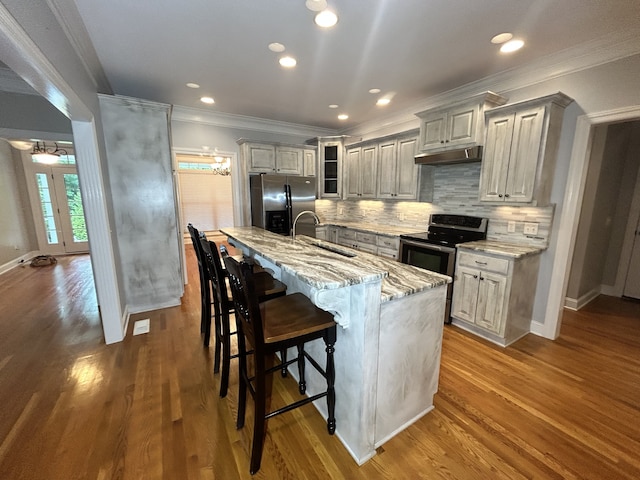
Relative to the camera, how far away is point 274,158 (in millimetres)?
4562

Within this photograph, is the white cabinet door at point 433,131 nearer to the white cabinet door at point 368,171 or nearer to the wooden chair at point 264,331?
the white cabinet door at point 368,171

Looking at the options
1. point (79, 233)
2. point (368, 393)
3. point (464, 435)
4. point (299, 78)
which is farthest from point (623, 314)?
point (79, 233)

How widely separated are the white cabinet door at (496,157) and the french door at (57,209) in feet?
25.4

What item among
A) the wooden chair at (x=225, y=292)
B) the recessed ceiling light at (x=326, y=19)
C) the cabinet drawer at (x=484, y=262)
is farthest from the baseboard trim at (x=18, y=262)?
the cabinet drawer at (x=484, y=262)

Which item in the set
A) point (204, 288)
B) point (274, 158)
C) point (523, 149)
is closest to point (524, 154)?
point (523, 149)

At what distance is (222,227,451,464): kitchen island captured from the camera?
1.33m

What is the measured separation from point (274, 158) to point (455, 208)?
2.97 metres

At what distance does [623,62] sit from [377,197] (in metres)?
2.77

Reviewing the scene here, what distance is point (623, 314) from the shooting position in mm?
3326

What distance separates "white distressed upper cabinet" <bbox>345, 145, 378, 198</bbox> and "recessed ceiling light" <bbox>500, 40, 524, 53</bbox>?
203 cm

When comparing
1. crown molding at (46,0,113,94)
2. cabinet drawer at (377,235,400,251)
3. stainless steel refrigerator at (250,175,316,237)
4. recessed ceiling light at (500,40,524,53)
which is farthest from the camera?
stainless steel refrigerator at (250,175,316,237)

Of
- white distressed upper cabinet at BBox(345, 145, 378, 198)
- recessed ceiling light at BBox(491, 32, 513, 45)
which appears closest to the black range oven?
white distressed upper cabinet at BBox(345, 145, 378, 198)

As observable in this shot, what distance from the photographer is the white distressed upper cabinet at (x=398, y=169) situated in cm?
373

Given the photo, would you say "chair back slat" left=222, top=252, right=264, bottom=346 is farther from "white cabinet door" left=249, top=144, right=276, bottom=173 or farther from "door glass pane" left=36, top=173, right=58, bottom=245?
"door glass pane" left=36, top=173, right=58, bottom=245
